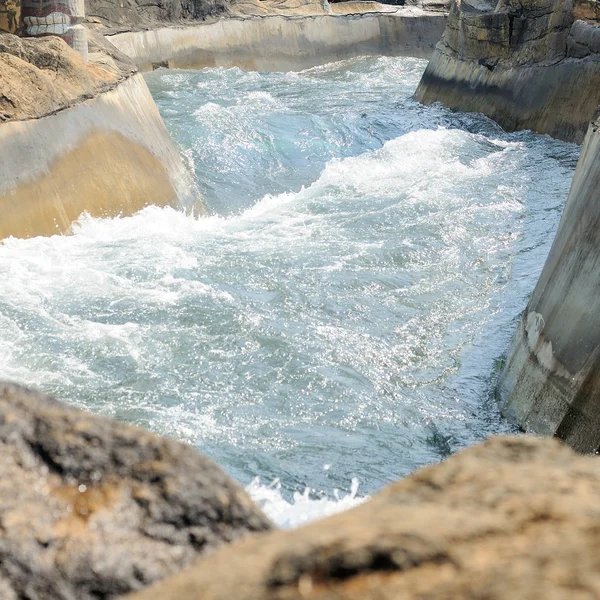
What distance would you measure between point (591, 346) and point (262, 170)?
9.05 m

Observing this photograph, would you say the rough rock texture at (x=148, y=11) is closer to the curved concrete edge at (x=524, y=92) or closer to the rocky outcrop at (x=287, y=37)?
the rocky outcrop at (x=287, y=37)

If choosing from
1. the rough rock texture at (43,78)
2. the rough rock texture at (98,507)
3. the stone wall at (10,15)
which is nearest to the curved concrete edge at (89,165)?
the rough rock texture at (43,78)

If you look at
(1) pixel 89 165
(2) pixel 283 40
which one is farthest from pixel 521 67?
(2) pixel 283 40

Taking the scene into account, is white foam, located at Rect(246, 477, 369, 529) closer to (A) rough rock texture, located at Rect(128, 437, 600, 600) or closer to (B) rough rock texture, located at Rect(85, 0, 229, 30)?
(A) rough rock texture, located at Rect(128, 437, 600, 600)

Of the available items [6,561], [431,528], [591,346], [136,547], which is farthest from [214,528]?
[591,346]

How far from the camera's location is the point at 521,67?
17.4 metres

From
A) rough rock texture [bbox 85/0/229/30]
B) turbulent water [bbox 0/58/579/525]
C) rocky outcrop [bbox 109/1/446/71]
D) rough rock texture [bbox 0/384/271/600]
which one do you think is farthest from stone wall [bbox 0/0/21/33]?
rough rock texture [bbox 85/0/229/30]

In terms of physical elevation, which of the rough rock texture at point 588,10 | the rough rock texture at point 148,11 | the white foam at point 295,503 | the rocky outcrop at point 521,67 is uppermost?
the rough rock texture at point 588,10

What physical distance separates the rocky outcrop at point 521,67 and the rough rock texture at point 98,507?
13.9 m

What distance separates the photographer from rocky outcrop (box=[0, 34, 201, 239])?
8.88 metres

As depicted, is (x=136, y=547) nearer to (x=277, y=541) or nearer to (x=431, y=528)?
(x=277, y=541)

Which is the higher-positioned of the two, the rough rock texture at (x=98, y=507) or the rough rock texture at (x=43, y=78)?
the rough rock texture at (x=98, y=507)

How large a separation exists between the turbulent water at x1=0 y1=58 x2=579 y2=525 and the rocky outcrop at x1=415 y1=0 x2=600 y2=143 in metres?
1.28

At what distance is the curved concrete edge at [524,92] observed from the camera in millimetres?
15312
